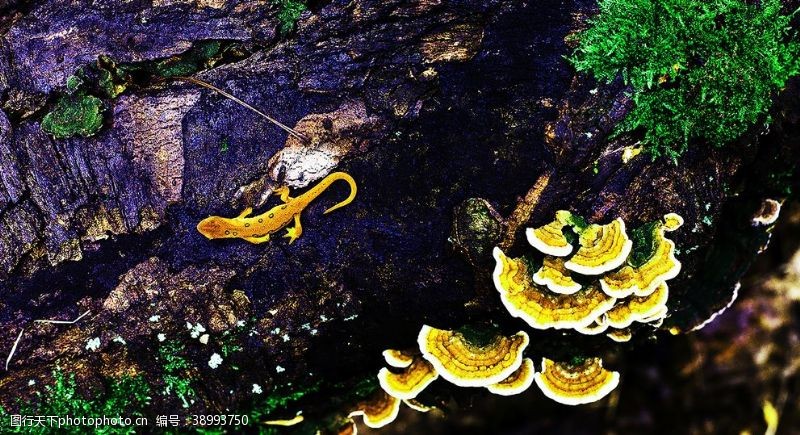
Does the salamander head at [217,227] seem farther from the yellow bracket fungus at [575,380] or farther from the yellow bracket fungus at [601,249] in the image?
the yellow bracket fungus at [575,380]

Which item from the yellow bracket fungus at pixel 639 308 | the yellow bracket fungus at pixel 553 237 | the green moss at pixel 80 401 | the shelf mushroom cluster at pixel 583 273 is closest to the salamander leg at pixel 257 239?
the green moss at pixel 80 401

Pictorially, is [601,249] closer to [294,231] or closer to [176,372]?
[294,231]

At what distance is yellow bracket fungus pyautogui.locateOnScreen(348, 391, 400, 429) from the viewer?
3320 millimetres

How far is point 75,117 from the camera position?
105 inches

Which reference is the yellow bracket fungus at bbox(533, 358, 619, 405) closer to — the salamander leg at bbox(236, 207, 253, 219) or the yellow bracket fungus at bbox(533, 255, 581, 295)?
the yellow bracket fungus at bbox(533, 255, 581, 295)

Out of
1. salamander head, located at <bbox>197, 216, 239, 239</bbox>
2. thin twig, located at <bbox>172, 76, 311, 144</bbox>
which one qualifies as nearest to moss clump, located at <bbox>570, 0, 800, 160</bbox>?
thin twig, located at <bbox>172, 76, 311, 144</bbox>

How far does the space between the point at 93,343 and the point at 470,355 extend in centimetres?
195

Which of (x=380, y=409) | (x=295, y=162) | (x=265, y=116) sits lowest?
(x=380, y=409)

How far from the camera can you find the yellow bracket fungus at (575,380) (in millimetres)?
2924

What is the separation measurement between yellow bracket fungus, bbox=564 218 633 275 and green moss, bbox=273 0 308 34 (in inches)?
69.6

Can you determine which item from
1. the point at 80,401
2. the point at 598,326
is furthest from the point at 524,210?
the point at 80,401

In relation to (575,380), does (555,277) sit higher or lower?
higher

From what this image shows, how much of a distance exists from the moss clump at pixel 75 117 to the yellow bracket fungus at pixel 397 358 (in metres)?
1.87

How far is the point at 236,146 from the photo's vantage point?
2684 mm
